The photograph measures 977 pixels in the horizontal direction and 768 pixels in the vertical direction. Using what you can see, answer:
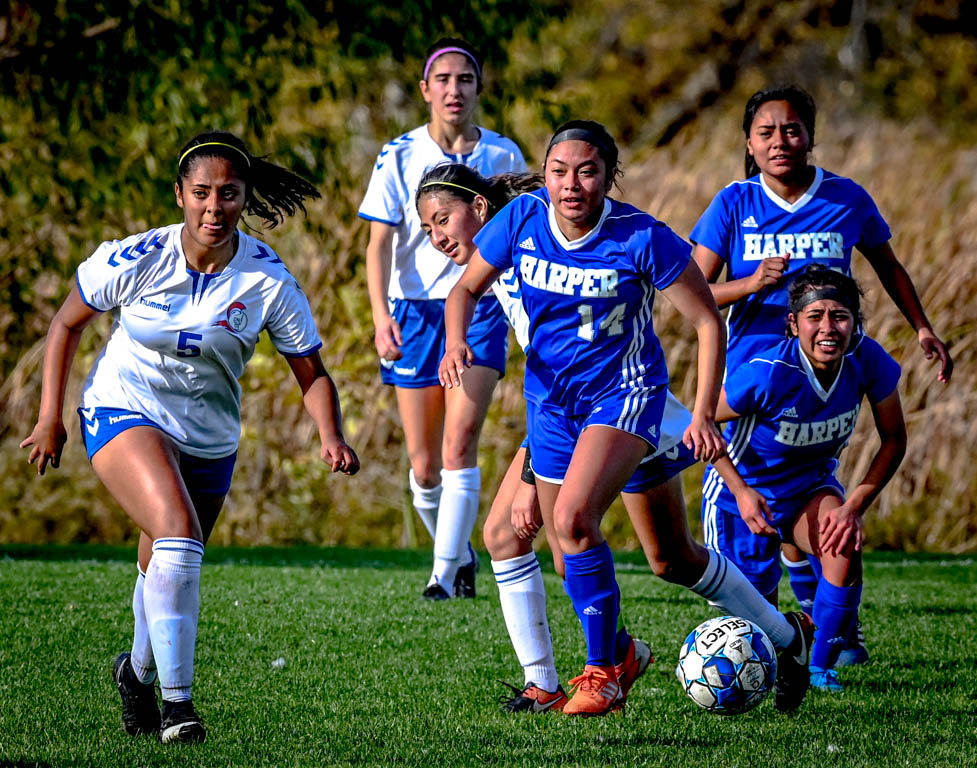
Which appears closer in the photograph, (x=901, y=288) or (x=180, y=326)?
(x=180, y=326)

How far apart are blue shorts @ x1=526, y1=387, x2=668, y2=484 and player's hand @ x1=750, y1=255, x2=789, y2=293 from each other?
1.02 metres

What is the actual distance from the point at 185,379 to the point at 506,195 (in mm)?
1649

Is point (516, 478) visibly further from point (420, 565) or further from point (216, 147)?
point (420, 565)

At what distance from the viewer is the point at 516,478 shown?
507 cm

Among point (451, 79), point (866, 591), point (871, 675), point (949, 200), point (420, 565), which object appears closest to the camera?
point (871, 675)

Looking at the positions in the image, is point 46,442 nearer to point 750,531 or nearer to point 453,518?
point 750,531

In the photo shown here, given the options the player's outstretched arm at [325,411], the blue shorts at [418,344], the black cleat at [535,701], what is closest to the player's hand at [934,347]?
the blue shorts at [418,344]

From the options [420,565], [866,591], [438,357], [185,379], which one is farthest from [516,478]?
[420,565]

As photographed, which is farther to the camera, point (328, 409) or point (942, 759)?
point (328, 409)

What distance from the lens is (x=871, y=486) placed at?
5363 mm

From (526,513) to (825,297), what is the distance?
146 centimetres

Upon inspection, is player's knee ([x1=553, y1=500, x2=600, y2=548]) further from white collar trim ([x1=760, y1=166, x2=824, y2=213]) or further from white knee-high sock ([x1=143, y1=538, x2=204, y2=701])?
white collar trim ([x1=760, y1=166, x2=824, y2=213])

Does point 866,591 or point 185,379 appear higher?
point 185,379

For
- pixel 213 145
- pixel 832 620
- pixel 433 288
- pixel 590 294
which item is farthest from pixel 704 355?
pixel 433 288
